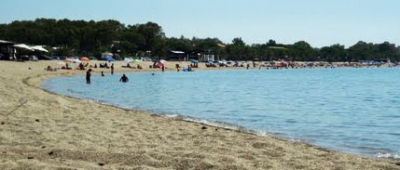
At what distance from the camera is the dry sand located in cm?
882

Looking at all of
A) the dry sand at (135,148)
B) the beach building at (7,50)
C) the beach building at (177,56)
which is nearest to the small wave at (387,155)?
the dry sand at (135,148)

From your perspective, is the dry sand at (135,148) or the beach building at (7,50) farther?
the beach building at (7,50)

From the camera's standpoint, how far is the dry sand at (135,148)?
882 cm

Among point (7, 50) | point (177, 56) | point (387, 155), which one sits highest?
point (7, 50)

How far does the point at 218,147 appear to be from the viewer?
37.8 feet

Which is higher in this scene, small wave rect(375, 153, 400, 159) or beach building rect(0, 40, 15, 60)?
beach building rect(0, 40, 15, 60)

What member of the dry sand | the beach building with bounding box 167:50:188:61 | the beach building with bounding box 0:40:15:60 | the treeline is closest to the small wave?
the dry sand

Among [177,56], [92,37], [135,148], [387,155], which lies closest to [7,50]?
[92,37]

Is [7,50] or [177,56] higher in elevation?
[7,50]

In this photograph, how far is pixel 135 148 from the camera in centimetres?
1060

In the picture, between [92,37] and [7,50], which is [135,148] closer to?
[7,50]

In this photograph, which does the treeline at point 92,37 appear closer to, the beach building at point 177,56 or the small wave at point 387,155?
the beach building at point 177,56

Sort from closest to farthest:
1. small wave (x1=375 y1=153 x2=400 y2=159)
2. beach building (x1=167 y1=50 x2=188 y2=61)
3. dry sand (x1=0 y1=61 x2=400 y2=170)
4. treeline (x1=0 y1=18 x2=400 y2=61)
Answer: dry sand (x1=0 y1=61 x2=400 y2=170) → small wave (x1=375 y1=153 x2=400 y2=159) → treeline (x1=0 y1=18 x2=400 y2=61) → beach building (x1=167 y1=50 x2=188 y2=61)

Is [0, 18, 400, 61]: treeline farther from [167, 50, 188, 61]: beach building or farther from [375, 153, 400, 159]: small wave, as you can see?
[375, 153, 400, 159]: small wave
